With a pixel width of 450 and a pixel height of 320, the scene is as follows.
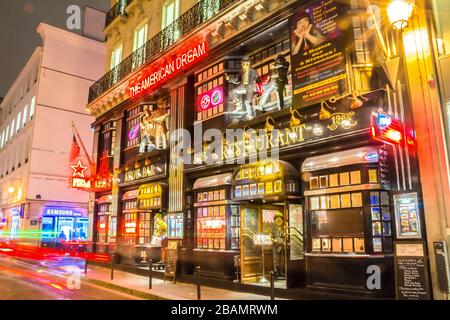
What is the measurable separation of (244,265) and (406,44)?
7704 mm

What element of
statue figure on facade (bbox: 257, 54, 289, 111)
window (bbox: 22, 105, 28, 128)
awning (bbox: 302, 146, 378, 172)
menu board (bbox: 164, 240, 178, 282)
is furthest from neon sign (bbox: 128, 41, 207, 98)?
window (bbox: 22, 105, 28, 128)

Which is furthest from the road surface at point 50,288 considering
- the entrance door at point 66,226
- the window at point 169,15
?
the entrance door at point 66,226

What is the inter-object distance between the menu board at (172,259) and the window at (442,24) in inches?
394

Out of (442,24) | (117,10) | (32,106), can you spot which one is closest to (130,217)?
(117,10)

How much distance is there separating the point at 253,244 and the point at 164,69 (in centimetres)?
803

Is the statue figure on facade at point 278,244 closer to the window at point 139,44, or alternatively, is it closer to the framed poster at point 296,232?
the framed poster at point 296,232

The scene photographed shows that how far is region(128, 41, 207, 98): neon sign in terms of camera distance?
14305 mm

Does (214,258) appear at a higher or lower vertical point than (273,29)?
lower

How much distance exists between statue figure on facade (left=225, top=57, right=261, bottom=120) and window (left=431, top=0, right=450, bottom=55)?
5557 millimetres

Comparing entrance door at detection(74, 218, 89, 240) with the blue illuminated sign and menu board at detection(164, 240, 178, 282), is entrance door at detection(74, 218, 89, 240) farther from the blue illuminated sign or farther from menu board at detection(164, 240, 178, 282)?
the blue illuminated sign

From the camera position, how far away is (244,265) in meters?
12.1

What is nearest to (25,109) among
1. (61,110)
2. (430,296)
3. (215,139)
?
(61,110)

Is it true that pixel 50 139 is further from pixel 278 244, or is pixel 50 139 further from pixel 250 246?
pixel 278 244

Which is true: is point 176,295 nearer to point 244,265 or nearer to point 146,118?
point 244,265
